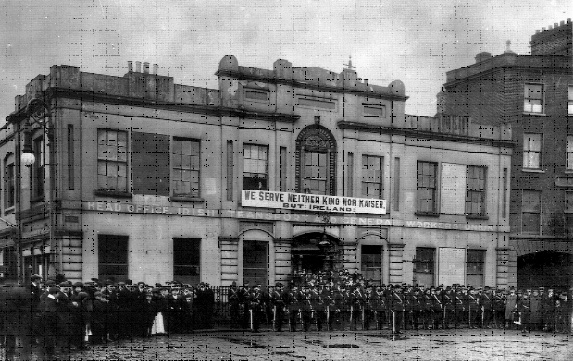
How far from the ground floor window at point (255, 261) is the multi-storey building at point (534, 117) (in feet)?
21.0

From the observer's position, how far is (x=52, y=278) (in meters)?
11.8

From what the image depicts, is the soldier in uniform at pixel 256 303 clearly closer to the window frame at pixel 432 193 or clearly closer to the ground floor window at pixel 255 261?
the ground floor window at pixel 255 261

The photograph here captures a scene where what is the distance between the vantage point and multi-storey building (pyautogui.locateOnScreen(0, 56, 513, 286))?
12.1 m

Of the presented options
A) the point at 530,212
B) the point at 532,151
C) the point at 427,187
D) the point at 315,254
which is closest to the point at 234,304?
the point at 315,254

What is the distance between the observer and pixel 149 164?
12.8 m

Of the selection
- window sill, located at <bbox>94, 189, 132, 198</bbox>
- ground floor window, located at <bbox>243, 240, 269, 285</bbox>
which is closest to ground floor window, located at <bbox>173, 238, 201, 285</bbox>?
ground floor window, located at <bbox>243, 240, 269, 285</bbox>

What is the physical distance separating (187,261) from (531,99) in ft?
35.9

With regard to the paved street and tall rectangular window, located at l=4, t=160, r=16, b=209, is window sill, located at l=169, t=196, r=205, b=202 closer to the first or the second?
the paved street

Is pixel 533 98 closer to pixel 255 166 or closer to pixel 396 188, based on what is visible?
pixel 396 188

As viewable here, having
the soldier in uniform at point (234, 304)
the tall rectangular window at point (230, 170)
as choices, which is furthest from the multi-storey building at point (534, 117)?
the soldier in uniform at point (234, 304)

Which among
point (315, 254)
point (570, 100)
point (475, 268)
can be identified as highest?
point (570, 100)

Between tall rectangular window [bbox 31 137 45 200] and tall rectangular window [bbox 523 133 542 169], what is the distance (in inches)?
473

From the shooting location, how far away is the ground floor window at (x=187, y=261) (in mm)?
13555

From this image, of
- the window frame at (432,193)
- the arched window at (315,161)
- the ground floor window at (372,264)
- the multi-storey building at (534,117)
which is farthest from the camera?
the multi-storey building at (534,117)
